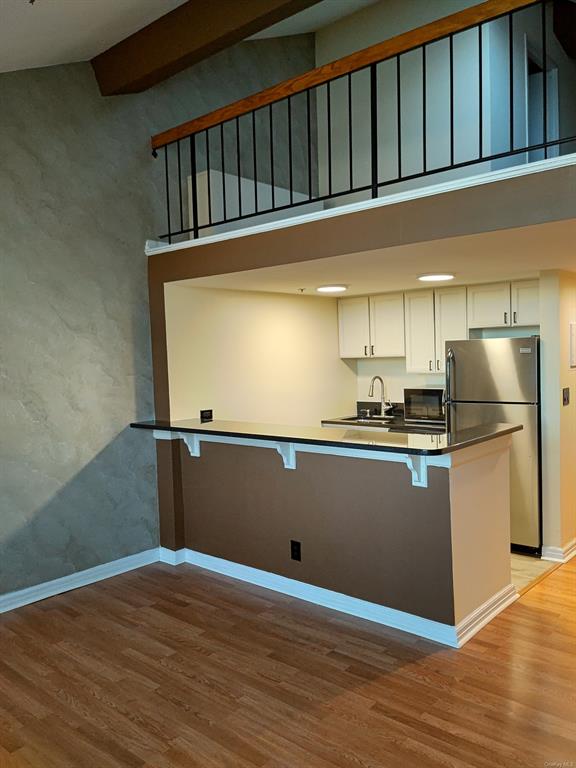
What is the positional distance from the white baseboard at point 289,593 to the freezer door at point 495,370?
145 centimetres

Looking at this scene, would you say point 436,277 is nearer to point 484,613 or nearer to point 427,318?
point 427,318

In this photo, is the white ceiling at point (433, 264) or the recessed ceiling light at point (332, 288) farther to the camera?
the recessed ceiling light at point (332, 288)

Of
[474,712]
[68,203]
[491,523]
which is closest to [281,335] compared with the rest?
[68,203]

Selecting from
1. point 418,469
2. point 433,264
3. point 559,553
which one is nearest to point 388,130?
point 433,264

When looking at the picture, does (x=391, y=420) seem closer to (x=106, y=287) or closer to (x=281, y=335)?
(x=281, y=335)

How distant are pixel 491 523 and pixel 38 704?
2453 mm

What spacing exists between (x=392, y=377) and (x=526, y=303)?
161 centimetres

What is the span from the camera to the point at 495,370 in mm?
4523

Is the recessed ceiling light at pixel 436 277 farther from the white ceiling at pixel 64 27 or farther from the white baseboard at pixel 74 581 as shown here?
the white baseboard at pixel 74 581

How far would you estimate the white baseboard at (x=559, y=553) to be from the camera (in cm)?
432

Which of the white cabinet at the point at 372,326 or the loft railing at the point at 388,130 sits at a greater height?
the loft railing at the point at 388,130

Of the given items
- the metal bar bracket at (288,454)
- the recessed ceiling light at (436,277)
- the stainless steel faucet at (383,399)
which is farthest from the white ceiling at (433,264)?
the stainless steel faucet at (383,399)

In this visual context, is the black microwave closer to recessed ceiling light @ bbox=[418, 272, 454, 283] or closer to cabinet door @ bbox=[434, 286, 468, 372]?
cabinet door @ bbox=[434, 286, 468, 372]

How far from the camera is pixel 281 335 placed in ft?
→ 17.5
